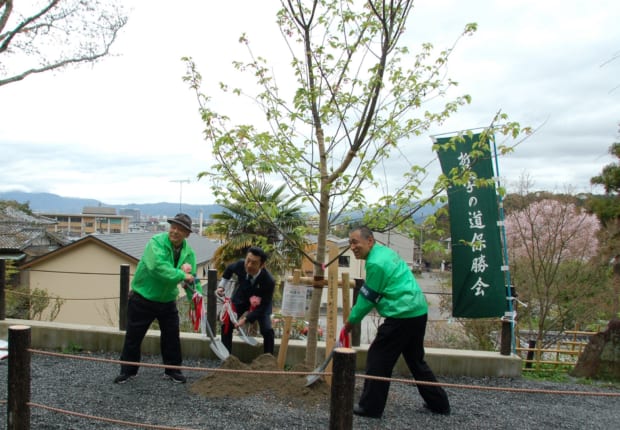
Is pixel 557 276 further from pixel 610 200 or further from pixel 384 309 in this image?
pixel 610 200

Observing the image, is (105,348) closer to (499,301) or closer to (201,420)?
(201,420)

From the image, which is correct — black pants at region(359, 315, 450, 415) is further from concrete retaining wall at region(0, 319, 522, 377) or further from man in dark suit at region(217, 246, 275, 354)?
concrete retaining wall at region(0, 319, 522, 377)

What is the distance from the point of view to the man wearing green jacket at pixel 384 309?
393 cm

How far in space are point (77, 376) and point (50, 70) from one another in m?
11.9

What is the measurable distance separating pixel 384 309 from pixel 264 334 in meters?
1.72

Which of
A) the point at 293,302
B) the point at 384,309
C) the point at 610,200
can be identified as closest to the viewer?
the point at 384,309

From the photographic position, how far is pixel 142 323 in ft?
15.4

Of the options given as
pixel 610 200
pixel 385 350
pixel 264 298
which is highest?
pixel 610 200

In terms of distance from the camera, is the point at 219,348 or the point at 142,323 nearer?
the point at 142,323

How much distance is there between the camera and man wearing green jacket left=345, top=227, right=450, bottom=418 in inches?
155

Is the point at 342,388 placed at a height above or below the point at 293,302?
below

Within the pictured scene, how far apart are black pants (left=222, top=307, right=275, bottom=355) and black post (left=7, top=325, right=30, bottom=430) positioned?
7.91 feet

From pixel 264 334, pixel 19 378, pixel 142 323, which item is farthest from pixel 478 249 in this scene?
pixel 19 378

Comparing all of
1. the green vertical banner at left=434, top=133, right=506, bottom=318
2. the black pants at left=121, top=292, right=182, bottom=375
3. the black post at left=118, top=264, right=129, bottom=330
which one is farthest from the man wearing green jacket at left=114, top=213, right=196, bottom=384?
the green vertical banner at left=434, top=133, right=506, bottom=318
